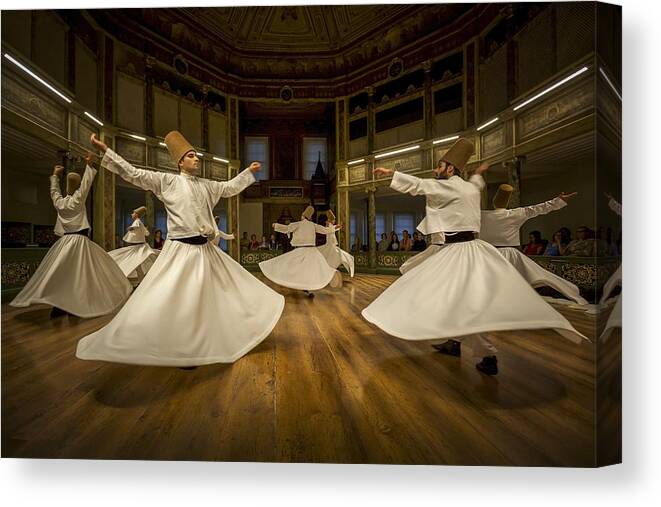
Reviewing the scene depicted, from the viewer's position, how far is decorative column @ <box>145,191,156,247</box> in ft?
6.12

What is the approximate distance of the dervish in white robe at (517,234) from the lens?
1.61 m

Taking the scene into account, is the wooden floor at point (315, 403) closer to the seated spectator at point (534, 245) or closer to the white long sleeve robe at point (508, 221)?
the seated spectator at point (534, 245)

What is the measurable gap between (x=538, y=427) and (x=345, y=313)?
112 cm

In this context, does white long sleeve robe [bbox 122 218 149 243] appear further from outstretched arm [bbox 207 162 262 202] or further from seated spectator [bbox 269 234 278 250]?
seated spectator [bbox 269 234 278 250]

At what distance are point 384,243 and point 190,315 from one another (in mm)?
1344

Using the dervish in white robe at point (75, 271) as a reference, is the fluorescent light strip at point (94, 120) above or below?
above

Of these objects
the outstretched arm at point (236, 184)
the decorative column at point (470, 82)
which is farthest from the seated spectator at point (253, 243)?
the decorative column at point (470, 82)

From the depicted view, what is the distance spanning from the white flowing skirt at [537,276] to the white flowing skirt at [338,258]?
872 millimetres

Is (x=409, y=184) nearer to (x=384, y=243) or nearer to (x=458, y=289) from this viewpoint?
(x=384, y=243)

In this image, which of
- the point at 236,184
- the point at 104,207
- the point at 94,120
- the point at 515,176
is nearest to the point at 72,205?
the point at 104,207

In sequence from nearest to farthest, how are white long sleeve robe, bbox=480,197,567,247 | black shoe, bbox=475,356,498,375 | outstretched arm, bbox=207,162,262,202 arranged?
white long sleeve robe, bbox=480,197,567,247 → black shoe, bbox=475,356,498,375 → outstretched arm, bbox=207,162,262,202

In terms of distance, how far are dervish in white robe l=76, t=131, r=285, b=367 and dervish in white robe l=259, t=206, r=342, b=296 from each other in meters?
0.17

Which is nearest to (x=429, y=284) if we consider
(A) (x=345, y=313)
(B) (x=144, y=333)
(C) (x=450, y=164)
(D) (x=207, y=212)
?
(A) (x=345, y=313)

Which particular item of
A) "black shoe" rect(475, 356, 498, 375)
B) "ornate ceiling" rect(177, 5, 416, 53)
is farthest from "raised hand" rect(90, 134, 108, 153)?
"black shoe" rect(475, 356, 498, 375)
